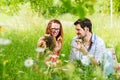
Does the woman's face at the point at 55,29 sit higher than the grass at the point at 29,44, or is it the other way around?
the woman's face at the point at 55,29

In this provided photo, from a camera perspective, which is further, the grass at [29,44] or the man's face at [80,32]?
the man's face at [80,32]

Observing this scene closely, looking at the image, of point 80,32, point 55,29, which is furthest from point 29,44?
point 80,32

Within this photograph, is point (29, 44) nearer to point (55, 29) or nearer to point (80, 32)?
point (55, 29)

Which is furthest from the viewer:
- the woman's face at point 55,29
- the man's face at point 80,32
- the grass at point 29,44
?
the woman's face at point 55,29

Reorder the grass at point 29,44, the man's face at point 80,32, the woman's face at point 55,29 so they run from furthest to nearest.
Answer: the woman's face at point 55,29 < the man's face at point 80,32 < the grass at point 29,44

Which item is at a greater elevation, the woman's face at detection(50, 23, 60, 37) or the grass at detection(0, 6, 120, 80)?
the woman's face at detection(50, 23, 60, 37)

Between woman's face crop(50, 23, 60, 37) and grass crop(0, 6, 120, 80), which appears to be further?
woman's face crop(50, 23, 60, 37)

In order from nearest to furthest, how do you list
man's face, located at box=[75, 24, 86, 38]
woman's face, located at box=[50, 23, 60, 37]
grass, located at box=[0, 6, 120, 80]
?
grass, located at box=[0, 6, 120, 80] < man's face, located at box=[75, 24, 86, 38] < woman's face, located at box=[50, 23, 60, 37]

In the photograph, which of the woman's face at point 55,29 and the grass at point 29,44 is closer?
the grass at point 29,44

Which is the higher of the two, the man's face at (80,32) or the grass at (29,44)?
the man's face at (80,32)

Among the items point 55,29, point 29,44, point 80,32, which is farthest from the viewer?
point 29,44

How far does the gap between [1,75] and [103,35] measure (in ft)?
23.2

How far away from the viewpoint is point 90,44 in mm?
5109

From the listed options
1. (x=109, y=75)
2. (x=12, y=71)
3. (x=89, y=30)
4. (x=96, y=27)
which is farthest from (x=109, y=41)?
(x=109, y=75)
